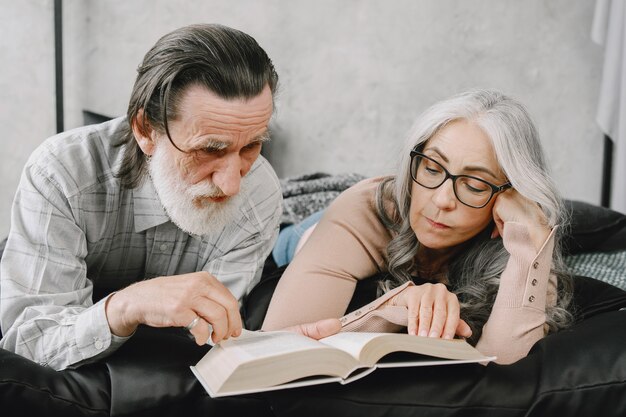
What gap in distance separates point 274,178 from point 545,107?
2019 mm

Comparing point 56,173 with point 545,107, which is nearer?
point 56,173

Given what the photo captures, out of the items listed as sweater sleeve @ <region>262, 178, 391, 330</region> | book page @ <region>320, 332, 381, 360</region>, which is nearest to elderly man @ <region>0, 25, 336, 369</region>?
sweater sleeve @ <region>262, 178, 391, 330</region>

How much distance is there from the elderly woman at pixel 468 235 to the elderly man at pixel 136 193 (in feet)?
0.62

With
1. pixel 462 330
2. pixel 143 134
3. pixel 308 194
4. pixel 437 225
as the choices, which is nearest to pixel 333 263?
pixel 437 225

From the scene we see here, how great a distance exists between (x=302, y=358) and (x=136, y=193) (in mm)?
684

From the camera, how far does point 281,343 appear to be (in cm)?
112

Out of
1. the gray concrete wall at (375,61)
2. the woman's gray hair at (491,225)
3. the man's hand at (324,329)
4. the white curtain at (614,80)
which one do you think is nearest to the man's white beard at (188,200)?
the man's hand at (324,329)

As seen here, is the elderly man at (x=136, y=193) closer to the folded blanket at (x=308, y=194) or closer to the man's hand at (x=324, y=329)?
the man's hand at (x=324, y=329)

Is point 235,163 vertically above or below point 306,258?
above

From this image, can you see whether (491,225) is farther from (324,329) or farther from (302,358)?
(302,358)

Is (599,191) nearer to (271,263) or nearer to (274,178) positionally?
(271,263)

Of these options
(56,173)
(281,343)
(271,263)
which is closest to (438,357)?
(281,343)

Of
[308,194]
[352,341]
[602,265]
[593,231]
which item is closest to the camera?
[352,341]

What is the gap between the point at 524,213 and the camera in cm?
164
